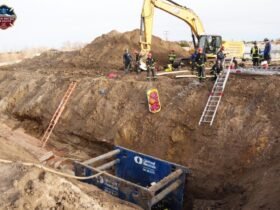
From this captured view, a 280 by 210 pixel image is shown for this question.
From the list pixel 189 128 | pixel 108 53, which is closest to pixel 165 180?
pixel 189 128

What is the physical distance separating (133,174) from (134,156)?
61 centimetres

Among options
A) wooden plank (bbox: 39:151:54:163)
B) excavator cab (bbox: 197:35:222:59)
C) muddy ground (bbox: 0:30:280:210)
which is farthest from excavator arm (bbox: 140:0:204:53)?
wooden plank (bbox: 39:151:54:163)

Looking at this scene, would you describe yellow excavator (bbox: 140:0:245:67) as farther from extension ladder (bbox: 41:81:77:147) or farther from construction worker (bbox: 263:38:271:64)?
extension ladder (bbox: 41:81:77:147)

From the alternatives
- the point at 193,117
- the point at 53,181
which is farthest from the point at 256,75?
the point at 53,181

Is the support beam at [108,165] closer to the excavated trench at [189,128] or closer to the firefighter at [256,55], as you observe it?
the excavated trench at [189,128]

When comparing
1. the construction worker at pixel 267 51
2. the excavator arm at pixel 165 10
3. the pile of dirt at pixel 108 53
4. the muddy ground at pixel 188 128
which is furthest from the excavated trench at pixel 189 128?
the pile of dirt at pixel 108 53

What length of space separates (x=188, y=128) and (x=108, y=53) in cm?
1308

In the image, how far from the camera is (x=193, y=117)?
1296 cm

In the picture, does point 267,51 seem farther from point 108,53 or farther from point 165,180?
point 108,53

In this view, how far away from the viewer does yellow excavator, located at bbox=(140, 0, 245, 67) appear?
18.4 metres

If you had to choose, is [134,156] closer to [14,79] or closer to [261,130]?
[261,130]

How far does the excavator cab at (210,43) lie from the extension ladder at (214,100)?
5.64 m

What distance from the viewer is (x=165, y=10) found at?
19.1 m

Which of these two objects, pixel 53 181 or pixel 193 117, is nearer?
pixel 53 181
